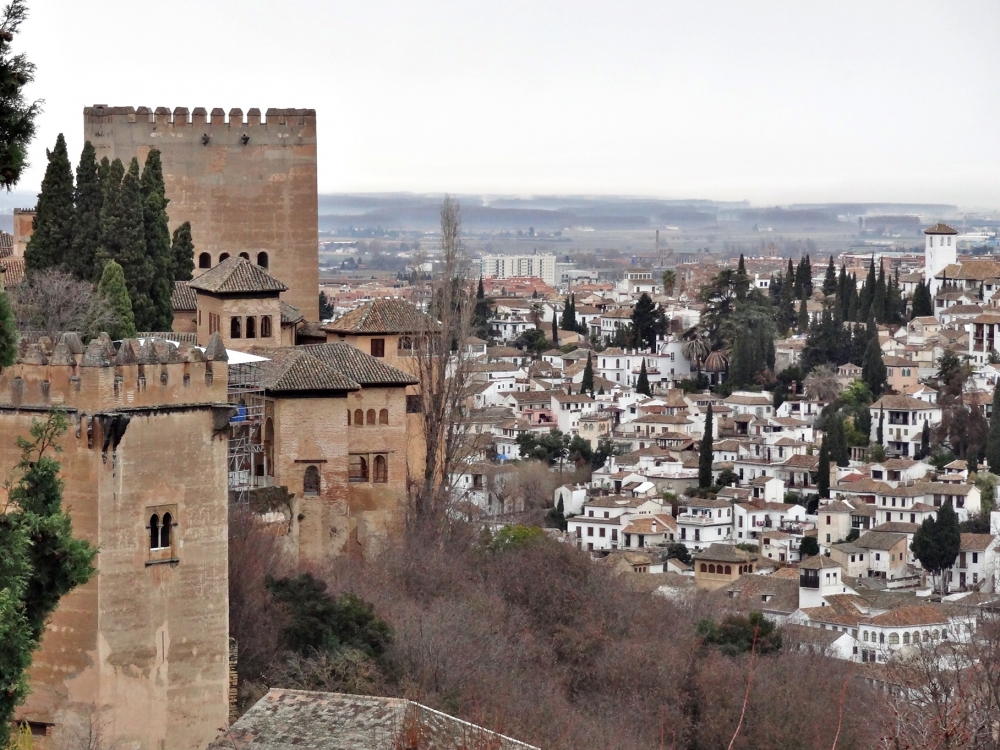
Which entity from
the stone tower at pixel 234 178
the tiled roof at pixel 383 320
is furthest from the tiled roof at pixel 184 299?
the stone tower at pixel 234 178

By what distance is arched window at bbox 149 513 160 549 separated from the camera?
18984mm

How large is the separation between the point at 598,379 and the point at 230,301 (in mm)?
68897

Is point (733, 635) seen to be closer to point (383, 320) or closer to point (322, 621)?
point (383, 320)

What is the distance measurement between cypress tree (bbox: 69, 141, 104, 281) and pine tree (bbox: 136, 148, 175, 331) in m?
0.68

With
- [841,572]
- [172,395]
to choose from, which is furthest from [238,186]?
[841,572]

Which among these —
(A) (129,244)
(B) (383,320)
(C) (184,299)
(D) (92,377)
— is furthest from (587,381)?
(D) (92,377)

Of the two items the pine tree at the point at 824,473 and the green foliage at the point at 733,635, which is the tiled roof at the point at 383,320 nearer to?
the green foliage at the point at 733,635

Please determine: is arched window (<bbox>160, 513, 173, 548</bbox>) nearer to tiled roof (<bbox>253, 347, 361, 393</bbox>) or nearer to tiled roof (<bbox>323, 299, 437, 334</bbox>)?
tiled roof (<bbox>253, 347, 361, 393</bbox>)

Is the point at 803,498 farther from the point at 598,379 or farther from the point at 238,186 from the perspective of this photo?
the point at 238,186

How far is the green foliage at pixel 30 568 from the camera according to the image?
13.1 metres

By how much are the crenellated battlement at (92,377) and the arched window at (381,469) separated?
28.6 feet

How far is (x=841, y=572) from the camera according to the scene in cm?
6438

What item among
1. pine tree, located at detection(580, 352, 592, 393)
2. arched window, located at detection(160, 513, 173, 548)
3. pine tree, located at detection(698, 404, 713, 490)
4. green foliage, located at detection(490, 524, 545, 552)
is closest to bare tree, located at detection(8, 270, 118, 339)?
green foliage, located at detection(490, 524, 545, 552)

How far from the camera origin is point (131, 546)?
61.8ft
